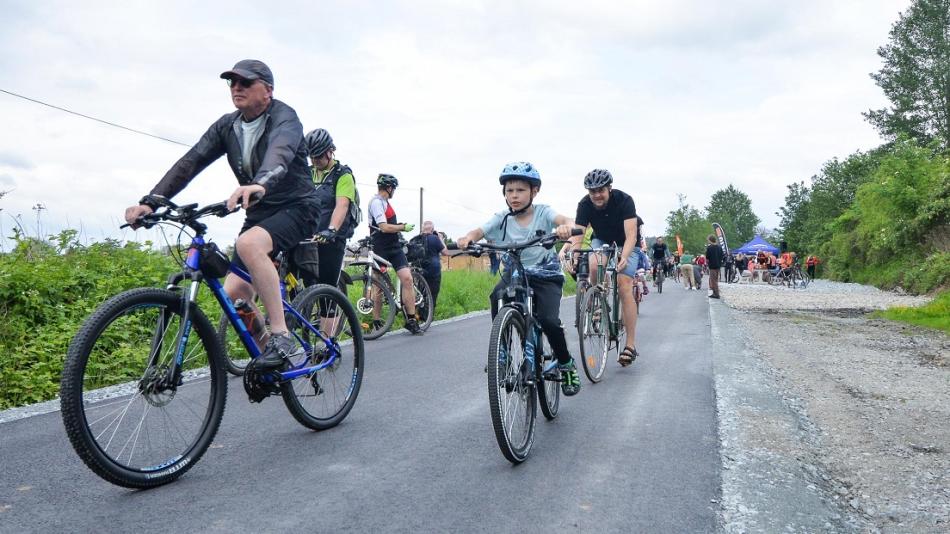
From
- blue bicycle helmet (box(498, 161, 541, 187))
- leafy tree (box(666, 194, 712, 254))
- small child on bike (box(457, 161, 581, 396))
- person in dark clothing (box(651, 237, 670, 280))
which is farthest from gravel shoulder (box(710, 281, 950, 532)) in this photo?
leafy tree (box(666, 194, 712, 254))

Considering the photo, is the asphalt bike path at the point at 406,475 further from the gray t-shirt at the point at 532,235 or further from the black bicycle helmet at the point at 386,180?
the black bicycle helmet at the point at 386,180

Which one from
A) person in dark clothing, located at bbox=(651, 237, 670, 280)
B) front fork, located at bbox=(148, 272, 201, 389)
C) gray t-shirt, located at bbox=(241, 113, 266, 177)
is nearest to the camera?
front fork, located at bbox=(148, 272, 201, 389)

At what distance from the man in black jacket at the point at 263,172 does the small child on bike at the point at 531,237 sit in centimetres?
98

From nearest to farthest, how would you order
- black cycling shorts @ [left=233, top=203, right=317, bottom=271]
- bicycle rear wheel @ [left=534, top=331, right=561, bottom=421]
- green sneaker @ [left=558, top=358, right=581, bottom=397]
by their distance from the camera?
black cycling shorts @ [left=233, top=203, right=317, bottom=271] → bicycle rear wheel @ [left=534, top=331, right=561, bottom=421] → green sneaker @ [left=558, top=358, right=581, bottom=397]

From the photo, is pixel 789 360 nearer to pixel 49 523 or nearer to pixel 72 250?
pixel 49 523

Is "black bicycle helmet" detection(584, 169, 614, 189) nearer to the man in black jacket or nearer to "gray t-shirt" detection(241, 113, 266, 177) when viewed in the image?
the man in black jacket

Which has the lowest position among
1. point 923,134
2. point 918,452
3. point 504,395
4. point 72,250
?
point 918,452

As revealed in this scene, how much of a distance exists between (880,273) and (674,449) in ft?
110

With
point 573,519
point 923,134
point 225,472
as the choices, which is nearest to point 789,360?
point 573,519

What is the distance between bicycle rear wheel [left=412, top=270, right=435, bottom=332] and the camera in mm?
9891

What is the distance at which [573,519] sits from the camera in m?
3.01

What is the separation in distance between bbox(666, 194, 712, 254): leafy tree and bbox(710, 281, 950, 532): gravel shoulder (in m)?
110

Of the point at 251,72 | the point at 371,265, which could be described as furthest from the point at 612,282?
the point at 251,72

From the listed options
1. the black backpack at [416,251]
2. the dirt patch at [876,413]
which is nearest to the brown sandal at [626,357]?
the dirt patch at [876,413]
